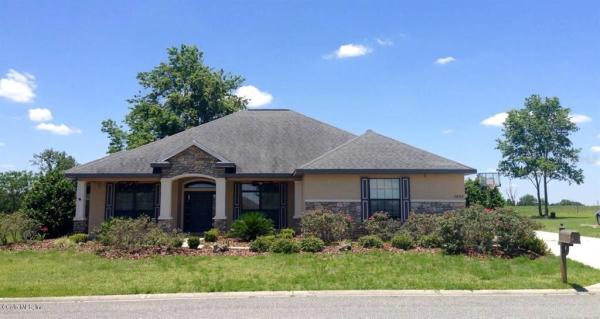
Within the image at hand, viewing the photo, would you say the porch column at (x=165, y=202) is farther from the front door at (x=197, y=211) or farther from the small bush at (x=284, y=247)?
the small bush at (x=284, y=247)

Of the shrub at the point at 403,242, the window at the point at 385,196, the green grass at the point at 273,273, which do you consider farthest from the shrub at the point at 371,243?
the window at the point at 385,196

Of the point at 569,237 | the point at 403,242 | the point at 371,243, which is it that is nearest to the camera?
the point at 569,237

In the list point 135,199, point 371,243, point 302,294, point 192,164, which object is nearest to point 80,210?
point 135,199

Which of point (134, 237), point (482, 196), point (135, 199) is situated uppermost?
point (482, 196)

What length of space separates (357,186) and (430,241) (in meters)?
4.55

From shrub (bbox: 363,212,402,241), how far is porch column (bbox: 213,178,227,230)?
5973 mm

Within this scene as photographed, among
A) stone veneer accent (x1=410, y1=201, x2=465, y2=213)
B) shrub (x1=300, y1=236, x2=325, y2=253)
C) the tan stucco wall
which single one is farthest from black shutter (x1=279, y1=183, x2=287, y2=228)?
shrub (x1=300, y1=236, x2=325, y2=253)

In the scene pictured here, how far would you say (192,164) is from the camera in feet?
61.7

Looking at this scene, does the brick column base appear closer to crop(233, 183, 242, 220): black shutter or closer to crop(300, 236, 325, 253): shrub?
crop(233, 183, 242, 220): black shutter

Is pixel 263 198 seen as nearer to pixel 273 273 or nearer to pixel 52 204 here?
pixel 52 204

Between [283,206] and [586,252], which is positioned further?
[283,206]

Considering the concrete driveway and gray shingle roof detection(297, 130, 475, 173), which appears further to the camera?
gray shingle roof detection(297, 130, 475, 173)

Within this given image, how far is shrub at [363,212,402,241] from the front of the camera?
1648 cm

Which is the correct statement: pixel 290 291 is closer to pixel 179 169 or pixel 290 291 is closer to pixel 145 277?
pixel 145 277
